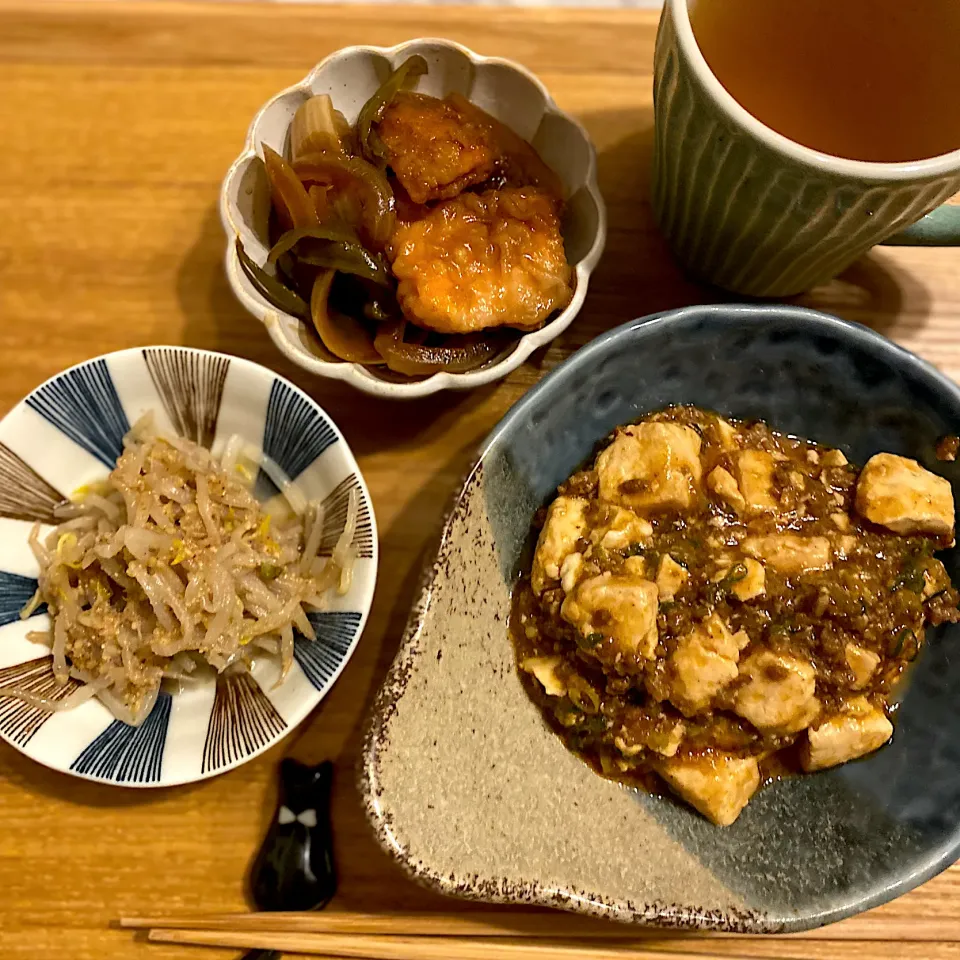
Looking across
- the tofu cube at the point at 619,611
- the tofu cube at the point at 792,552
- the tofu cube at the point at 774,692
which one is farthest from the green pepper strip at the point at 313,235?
the tofu cube at the point at 774,692

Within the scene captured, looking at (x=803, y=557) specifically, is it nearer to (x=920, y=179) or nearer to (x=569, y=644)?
(x=569, y=644)

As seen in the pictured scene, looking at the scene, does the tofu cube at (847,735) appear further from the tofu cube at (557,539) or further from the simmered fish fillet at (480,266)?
the simmered fish fillet at (480,266)

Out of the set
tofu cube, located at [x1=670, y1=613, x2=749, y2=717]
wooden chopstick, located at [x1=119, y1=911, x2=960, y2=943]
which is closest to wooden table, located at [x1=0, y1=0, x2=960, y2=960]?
wooden chopstick, located at [x1=119, y1=911, x2=960, y2=943]

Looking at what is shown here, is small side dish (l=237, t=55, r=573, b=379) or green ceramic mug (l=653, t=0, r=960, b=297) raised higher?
green ceramic mug (l=653, t=0, r=960, b=297)

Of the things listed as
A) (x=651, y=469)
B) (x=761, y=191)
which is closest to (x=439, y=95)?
(x=761, y=191)

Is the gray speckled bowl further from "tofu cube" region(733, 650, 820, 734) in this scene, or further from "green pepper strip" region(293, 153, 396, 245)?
"green pepper strip" region(293, 153, 396, 245)

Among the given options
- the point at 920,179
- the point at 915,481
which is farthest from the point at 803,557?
the point at 920,179
